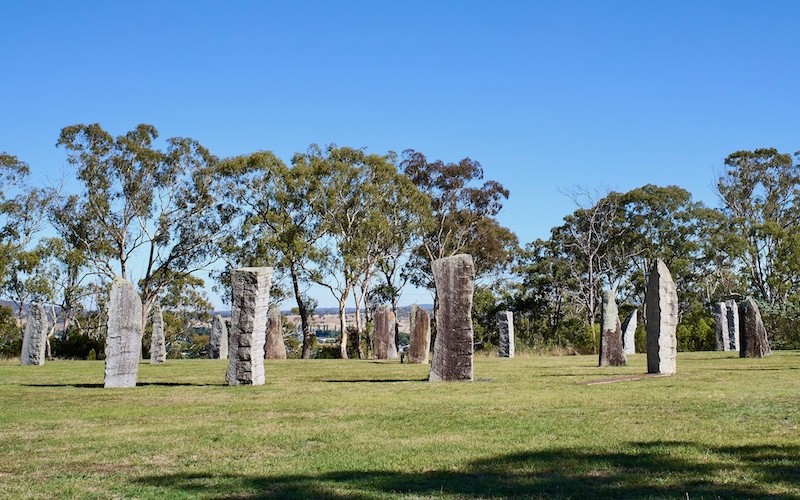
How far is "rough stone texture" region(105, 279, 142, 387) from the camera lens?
1541 centimetres

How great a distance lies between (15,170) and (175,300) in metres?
11.2

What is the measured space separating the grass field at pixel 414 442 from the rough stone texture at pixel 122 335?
1.20m

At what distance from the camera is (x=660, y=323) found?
1692cm

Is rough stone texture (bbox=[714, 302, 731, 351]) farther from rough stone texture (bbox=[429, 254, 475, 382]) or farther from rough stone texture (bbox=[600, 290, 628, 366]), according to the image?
rough stone texture (bbox=[429, 254, 475, 382])

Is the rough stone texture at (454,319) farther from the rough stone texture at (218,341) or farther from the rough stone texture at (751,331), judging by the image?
the rough stone texture at (218,341)

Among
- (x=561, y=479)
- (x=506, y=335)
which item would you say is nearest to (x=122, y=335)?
(x=561, y=479)

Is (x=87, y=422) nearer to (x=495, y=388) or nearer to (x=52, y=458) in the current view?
(x=52, y=458)

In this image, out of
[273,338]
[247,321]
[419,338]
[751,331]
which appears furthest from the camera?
[273,338]

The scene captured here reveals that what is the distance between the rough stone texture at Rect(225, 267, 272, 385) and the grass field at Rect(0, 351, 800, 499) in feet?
4.81

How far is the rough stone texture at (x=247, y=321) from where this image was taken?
15.2 meters

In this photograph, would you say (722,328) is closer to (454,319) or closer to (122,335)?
(454,319)

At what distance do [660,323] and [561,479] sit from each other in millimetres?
11364

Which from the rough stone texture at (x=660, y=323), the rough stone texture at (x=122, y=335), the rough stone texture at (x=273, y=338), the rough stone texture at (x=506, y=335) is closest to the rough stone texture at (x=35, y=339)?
the rough stone texture at (x=273, y=338)

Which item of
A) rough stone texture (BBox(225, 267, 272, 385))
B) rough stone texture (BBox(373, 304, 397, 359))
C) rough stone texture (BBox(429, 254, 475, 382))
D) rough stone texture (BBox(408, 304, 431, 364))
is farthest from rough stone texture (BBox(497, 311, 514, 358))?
rough stone texture (BBox(225, 267, 272, 385))
